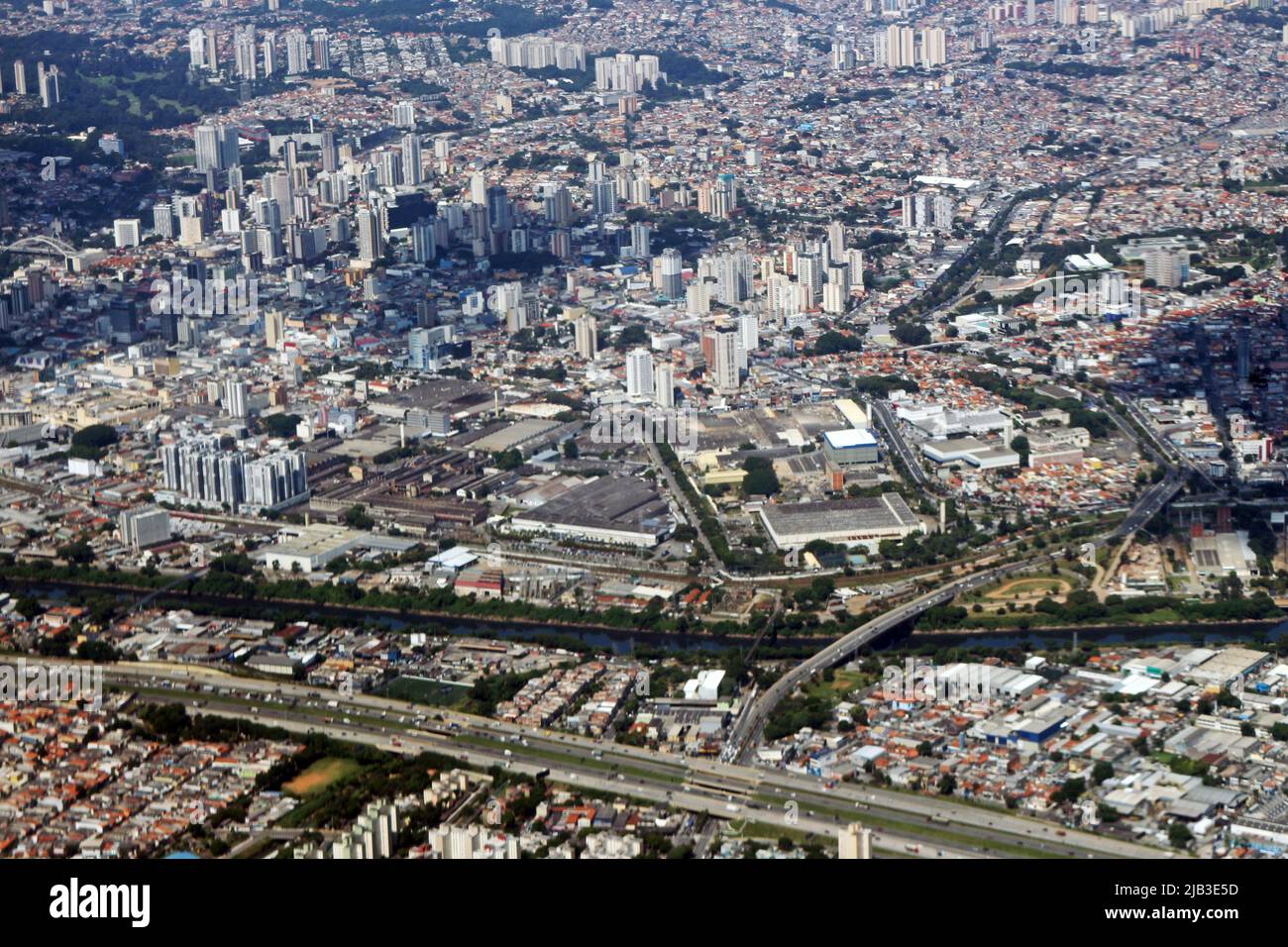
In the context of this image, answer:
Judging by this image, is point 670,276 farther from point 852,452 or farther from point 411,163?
point 411,163

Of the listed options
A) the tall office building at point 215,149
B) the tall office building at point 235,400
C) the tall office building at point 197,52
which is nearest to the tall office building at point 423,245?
the tall office building at point 215,149

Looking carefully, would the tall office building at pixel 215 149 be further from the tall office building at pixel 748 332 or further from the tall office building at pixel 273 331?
the tall office building at pixel 748 332

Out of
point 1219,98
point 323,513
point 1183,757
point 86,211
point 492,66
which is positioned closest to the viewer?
point 1183,757

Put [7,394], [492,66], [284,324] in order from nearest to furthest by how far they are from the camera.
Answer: [7,394]
[284,324]
[492,66]

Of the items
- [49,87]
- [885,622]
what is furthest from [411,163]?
[885,622]

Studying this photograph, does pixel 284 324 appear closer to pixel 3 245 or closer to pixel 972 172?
pixel 3 245

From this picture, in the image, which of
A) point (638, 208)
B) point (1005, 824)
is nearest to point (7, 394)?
point (638, 208)

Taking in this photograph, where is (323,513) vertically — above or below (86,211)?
below
